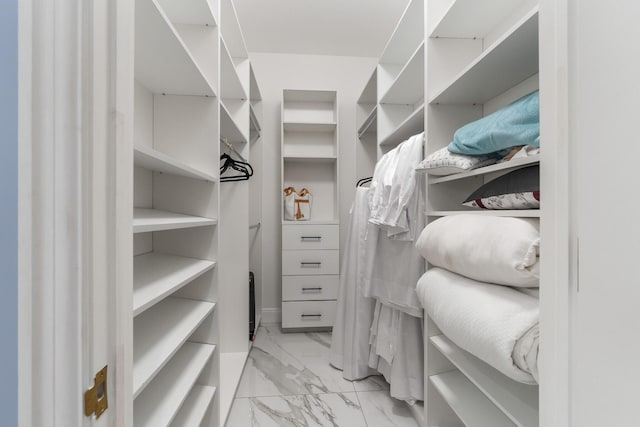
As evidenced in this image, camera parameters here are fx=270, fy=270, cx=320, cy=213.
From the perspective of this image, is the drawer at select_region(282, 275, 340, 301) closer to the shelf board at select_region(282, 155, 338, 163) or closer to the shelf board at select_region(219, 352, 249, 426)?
the shelf board at select_region(219, 352, 249, 426)

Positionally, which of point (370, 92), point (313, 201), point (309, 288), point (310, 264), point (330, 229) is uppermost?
point (370, 92)

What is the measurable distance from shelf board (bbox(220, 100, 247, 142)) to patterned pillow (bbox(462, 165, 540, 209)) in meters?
1.24

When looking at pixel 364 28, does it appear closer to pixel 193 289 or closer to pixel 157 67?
pixel 157 67

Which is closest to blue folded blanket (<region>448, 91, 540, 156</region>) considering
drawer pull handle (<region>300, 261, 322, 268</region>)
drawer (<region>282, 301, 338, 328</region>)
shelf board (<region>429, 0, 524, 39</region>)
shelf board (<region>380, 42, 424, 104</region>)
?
shelf board (<region>429, 0, 524, 39</region>)

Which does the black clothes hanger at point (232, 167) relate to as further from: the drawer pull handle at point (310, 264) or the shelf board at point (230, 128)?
the drawer pull handle at point (310, 264)

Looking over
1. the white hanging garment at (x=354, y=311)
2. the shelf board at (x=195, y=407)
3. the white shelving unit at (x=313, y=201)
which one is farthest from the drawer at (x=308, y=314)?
the shelf board at (x=195, y=407)

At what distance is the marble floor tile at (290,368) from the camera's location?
157 centimetres

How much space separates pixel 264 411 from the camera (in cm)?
139

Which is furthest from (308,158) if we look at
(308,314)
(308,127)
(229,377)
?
(229,377)

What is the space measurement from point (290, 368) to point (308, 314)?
0.51m

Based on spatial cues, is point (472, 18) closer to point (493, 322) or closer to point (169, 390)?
point (493, 322)

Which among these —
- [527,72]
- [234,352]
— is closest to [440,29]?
[527,72]

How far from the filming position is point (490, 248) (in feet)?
2.41
